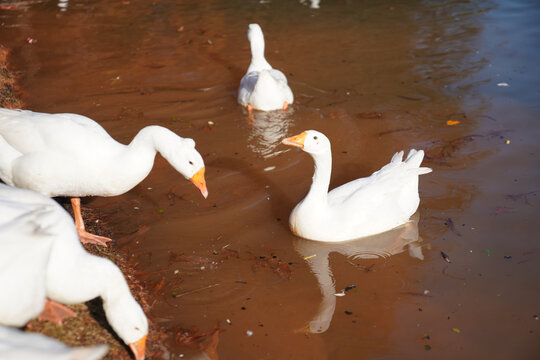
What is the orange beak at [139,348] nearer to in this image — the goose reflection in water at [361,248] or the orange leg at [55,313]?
the orange leg at [55,313]

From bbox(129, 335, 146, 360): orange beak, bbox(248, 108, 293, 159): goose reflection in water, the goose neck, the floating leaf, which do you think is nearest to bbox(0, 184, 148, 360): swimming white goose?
bbox(129, 335, 146, 360): orange beak

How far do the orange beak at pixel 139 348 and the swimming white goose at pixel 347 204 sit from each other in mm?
2018

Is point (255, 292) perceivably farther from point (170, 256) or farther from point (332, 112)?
point (332, 112)

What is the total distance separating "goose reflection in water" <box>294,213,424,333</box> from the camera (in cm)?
467

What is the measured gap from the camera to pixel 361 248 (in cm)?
495

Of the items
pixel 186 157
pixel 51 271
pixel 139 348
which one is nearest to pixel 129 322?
pixel 139 348

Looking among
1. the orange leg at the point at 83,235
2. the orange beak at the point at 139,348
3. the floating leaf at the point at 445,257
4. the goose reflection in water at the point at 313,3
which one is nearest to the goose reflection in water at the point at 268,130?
the orange leg at the point at 83,235

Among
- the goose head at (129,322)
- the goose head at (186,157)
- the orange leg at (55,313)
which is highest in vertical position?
the goose head at (186,157)

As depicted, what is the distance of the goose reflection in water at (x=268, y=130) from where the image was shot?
6.66 metres

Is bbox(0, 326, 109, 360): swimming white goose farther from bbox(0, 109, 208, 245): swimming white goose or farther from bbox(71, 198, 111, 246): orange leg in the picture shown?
bbox(71, 198, 111, 246): orange leg

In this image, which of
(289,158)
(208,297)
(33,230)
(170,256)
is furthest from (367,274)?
(33,230)

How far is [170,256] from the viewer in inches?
190

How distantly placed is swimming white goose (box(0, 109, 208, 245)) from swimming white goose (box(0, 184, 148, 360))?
84 centimetres

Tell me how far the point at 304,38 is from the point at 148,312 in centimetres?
738
